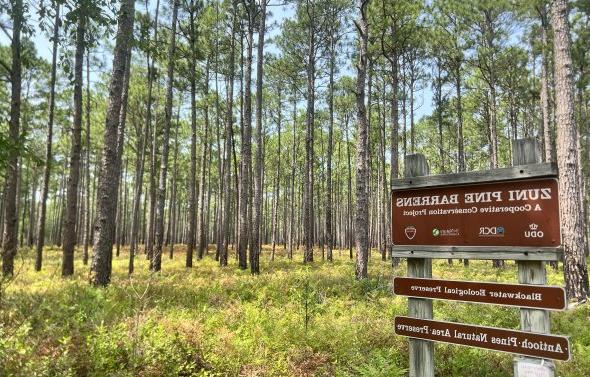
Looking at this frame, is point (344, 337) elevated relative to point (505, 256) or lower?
lower

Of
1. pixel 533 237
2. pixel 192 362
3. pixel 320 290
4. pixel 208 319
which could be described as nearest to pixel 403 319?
pixel 533 237

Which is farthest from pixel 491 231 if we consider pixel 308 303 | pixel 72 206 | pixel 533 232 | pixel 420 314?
pixel 72 206

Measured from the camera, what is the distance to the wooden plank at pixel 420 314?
438 cm

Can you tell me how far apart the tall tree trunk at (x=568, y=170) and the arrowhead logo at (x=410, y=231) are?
22.9 feet

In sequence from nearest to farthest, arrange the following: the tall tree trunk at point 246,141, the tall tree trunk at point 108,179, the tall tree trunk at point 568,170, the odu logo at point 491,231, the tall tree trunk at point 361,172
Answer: the odu logo at point 491,231 → the tall tree trunk at point 568,170 → the tall tree trunk at point 108,179 → the tall tree trunk at point 361,172 → the tall tree trunk at point 246,141

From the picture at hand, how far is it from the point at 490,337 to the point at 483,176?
5.32 ft

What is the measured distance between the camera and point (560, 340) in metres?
3.41

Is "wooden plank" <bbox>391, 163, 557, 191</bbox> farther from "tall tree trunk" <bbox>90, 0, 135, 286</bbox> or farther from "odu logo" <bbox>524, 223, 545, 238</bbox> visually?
"tall tree trunk" <bbox>90, 0, 135, 286</bbox>

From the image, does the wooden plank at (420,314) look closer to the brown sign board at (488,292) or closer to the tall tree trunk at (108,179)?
the brown sign board at (488,292)

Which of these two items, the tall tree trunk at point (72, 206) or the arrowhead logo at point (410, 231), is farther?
the tall tree trunk at point (72, 206)

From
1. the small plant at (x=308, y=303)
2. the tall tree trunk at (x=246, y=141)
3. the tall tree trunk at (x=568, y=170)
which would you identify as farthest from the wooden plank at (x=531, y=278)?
the tall tree trunk at (x=246, y=141)

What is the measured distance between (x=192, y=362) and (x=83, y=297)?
397cm

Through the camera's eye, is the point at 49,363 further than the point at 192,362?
No

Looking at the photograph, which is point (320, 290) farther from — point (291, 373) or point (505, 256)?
point (505, 256)
